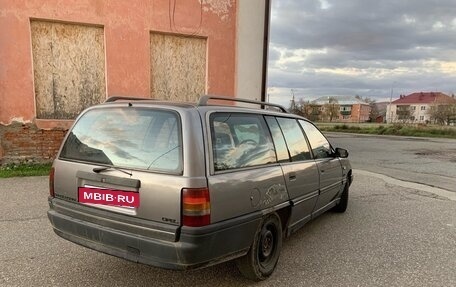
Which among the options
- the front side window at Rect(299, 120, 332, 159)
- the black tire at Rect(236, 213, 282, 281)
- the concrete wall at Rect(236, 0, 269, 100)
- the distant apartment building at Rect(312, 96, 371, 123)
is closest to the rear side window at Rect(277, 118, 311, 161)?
the front side window at Rect(299, 120, 332, 159)

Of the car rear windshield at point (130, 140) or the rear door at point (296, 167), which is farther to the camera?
the rear door at point (296, 167)

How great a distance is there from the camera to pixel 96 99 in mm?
8602

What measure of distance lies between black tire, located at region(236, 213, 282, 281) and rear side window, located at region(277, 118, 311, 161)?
806 mm

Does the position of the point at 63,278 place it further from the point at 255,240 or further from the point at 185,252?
the point at 255,240

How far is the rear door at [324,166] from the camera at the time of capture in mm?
4430

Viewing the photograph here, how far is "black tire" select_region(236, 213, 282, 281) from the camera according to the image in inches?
124

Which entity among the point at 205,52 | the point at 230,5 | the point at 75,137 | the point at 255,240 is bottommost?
the point at 255,240

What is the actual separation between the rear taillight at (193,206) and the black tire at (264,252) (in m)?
0.77

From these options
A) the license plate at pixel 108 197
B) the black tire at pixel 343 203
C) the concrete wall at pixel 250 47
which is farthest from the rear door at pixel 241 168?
the concrete wall at pixel 250 47

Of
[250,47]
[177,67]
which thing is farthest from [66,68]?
[250,47]

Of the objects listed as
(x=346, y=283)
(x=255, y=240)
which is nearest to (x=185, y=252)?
(x=255, y=240)

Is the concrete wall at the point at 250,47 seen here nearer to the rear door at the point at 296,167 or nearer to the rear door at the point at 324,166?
the rear door at the point at 324,166

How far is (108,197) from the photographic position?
9.36ft

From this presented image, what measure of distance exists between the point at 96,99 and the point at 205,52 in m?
3.10
